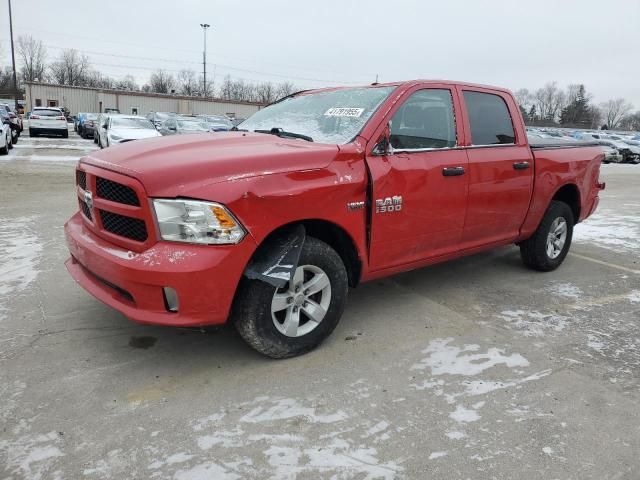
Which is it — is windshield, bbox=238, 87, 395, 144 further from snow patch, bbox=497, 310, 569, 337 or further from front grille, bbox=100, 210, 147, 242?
snow patch, bbox=497, 310, 569, 337

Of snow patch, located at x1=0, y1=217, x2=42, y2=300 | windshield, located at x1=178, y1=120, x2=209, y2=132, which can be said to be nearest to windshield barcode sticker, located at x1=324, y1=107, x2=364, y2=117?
snow patch, located at x1=0, y1=217, x2=42, y2=300

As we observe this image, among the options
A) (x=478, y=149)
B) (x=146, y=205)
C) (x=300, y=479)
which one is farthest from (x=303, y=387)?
(x=478, y=149)

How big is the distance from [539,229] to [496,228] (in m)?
0.91

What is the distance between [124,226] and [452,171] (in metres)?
2.48

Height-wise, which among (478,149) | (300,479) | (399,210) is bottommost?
(300,479)

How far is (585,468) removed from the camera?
2402mm

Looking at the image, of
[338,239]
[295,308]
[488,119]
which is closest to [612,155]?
[488,119]

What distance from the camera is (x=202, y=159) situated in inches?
118

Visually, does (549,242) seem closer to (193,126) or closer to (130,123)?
(130,123)

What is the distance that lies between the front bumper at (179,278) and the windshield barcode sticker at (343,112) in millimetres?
1435

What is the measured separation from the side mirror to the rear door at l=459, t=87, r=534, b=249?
0.95 metres

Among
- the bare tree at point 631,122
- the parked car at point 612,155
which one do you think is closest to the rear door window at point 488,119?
the parked car at point 612,155

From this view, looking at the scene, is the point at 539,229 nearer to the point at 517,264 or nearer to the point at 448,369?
the point at 517,264

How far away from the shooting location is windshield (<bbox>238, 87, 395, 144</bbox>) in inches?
146
